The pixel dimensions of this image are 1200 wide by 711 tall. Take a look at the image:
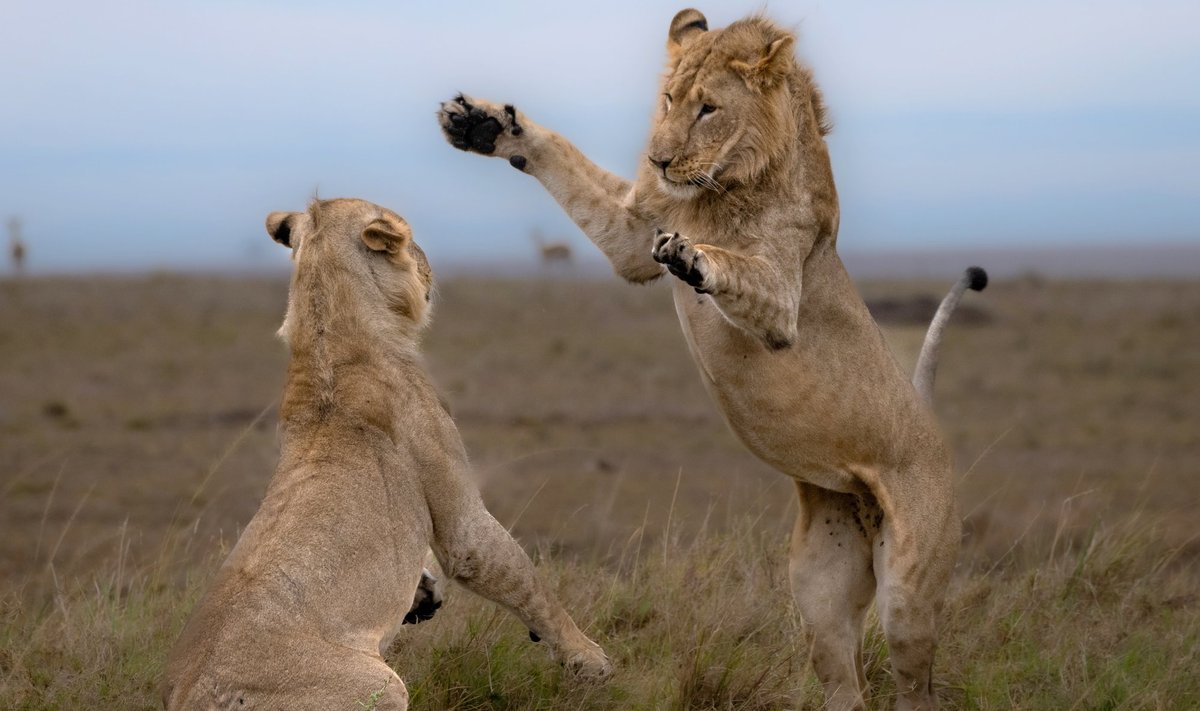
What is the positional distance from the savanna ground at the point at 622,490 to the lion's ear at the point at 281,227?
71 centimetres

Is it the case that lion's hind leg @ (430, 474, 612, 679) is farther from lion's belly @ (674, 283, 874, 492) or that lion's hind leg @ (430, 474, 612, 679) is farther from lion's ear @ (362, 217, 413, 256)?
lion's belly @ (674, 283, 874, 492)

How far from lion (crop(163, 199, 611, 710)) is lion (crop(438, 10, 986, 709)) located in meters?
0.73

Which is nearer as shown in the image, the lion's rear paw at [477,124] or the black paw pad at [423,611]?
the black paw pad at [423,611]

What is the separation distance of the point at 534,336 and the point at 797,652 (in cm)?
2267

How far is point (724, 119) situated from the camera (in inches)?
175

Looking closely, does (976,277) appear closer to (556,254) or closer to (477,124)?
(477,124)

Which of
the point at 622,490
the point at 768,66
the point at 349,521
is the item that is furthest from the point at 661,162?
the point at 622,490

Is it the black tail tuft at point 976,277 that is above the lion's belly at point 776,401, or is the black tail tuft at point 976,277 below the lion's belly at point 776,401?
above

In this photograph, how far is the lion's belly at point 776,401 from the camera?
4.50m

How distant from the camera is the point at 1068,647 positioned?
5.29 m

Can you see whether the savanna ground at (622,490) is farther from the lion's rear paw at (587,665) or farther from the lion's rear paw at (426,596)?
the lion's rear paw at (426,596)

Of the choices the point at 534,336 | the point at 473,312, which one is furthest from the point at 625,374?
the point at 473,312

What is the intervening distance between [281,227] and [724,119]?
56.4 inches

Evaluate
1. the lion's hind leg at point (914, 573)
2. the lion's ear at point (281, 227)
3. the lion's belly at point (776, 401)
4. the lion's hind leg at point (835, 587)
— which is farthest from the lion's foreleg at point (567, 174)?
the lion's hind leg at point (914, 573)
